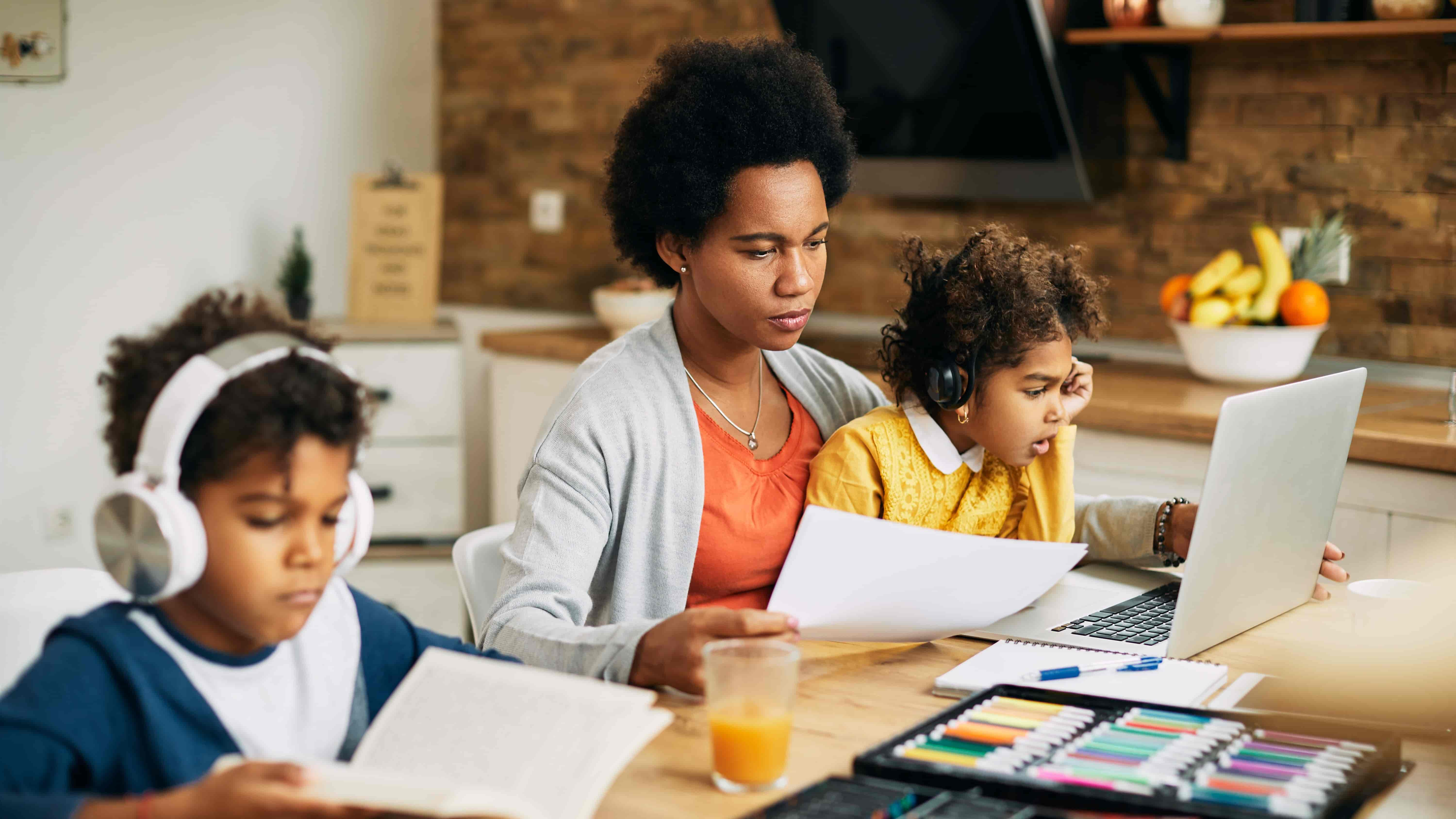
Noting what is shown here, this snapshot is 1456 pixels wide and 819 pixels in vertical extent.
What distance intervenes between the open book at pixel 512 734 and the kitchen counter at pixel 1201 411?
82 centimetres

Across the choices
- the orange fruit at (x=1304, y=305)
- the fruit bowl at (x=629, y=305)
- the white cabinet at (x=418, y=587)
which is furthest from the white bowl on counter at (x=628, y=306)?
the orange fruit at (x=1304, y=305)

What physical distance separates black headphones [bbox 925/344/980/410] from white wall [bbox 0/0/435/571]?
1.99 meters

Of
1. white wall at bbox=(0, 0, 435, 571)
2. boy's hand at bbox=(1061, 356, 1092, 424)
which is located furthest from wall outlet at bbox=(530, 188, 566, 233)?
boy's hand at bbox=(1061, 356, 1092, 424)

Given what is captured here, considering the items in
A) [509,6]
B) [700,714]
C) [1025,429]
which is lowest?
[700,714]

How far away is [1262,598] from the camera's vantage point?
1.33 metres

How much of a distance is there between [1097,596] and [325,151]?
3009 millimetres

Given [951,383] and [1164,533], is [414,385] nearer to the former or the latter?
[951,383]

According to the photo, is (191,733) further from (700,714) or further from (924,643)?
(924,643)

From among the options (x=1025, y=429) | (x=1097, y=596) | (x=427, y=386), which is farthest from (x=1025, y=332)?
(x=427, y=386)

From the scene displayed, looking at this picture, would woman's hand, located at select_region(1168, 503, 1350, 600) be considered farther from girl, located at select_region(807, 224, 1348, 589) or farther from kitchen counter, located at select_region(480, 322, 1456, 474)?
kitchen counter, located at select_region(480, 322, 1456, 474)

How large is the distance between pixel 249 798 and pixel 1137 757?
0.59 metres

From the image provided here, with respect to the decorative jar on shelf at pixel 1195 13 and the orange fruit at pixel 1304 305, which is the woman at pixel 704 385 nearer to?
the orange fruit at pixel 1304 305

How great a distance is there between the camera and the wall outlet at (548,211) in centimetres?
385

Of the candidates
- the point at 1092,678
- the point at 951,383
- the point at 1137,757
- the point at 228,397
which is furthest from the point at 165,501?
the point at 951,383
